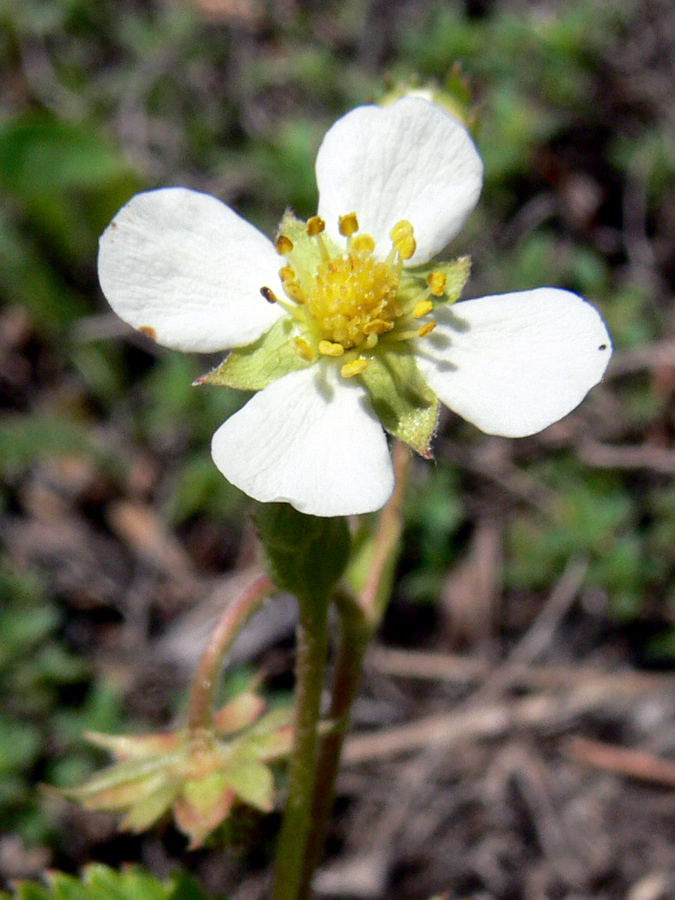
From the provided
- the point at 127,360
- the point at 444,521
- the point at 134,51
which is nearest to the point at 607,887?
the point at 444,521

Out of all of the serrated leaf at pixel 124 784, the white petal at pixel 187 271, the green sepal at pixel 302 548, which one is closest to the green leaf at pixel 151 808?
the serrated leaf at pixel 124 784

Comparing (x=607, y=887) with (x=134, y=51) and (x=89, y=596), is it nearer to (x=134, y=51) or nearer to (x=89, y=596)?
(x=89, y=596)

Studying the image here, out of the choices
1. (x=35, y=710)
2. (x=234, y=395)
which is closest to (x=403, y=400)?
(x=234, y=395)

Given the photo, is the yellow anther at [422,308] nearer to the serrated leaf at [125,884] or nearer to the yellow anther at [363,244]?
the yellow anther at [363,244]

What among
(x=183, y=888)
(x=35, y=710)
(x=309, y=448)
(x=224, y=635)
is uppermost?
(x=309, y=448)

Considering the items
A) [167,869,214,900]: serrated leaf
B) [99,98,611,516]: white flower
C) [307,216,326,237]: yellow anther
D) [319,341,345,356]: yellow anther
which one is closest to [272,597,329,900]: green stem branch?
[167,869,214,900]: serrated leaf

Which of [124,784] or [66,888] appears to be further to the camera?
[66,888]

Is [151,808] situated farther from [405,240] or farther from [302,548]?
[405,240]
